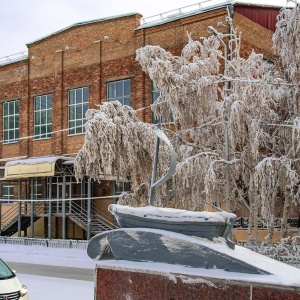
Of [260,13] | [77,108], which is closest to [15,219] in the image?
[77,108]

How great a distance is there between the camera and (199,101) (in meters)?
17.9

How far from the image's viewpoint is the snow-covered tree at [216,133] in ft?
53.6

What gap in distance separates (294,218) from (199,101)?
847 cm

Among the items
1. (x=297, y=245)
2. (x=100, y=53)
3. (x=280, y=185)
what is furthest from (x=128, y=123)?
(x=100, y=53)

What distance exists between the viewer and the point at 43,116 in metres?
32.5

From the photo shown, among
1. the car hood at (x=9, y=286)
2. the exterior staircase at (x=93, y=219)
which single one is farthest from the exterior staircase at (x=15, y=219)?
the car hood at (x=9, y=286)

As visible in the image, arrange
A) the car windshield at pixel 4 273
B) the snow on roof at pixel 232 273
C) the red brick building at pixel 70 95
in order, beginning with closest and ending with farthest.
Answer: the snow on roof at pixel 232 273 < the car windshield at pixel 4 273 < the red brick building at pixel 70 95

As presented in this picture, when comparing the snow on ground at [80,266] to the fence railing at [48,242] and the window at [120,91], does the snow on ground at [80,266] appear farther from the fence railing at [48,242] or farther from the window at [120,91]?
the window at [120,91]

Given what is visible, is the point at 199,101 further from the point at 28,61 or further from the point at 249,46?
the point at 28,61

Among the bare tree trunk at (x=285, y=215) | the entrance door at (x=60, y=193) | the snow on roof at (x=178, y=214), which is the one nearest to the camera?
the snow on roof at (x=178, y=214)

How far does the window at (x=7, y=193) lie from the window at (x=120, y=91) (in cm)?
933

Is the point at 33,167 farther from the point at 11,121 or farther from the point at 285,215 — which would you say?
the point at 285,215

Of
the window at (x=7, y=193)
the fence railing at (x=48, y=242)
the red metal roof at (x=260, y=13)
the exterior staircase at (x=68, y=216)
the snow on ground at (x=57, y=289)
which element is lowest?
the fence railing at (x=48, y=242)

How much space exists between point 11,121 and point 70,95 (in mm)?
5475
